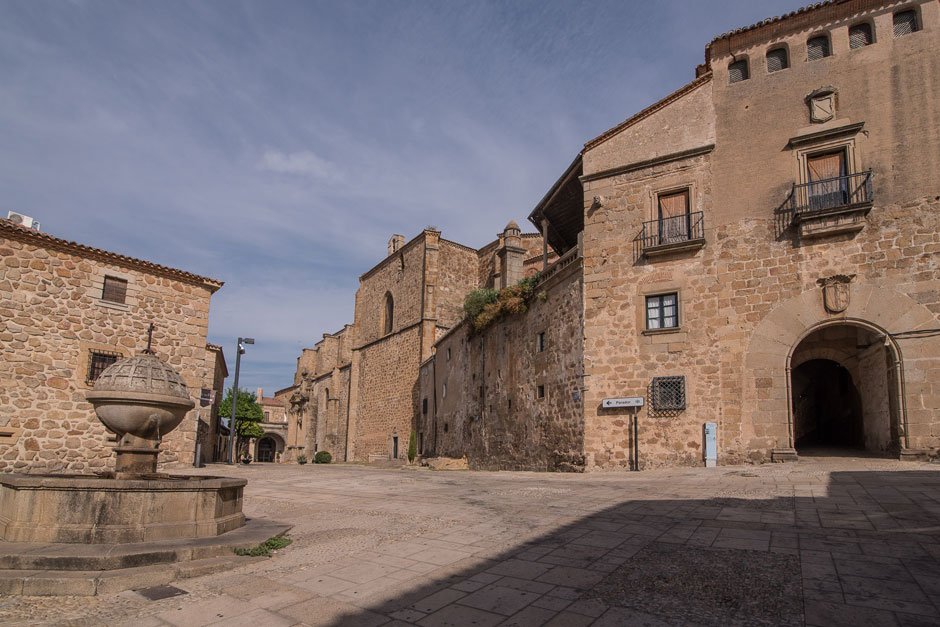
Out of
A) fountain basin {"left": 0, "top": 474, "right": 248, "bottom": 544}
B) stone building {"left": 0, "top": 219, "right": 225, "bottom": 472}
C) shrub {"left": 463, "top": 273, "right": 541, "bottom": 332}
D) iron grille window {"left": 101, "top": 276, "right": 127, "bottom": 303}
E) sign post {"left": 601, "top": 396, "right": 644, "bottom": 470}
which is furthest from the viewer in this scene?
shrub {"left": 463, "top": 273, "right": 541, "bottom": 332}

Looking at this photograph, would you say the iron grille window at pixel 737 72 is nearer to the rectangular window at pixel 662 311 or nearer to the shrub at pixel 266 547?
the rectangular window at pixel 662 311

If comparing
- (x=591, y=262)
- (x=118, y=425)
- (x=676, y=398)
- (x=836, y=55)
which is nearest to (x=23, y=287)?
(x=118, y=425)

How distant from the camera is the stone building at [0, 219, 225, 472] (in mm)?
14031

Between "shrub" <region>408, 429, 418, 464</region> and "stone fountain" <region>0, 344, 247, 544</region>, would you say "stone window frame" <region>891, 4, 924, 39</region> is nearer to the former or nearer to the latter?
"stone fountain" <region>0, 344, 247, 544</region>

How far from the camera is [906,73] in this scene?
13.8m

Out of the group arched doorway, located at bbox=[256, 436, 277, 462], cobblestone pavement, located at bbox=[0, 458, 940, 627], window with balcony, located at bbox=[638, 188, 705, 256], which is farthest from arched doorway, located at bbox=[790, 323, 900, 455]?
arched doorway, located at bbox=[256, 436, 277, 462]

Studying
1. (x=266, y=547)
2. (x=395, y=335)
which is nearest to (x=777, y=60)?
Result: (x=266, y=547)

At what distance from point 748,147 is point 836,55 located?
2.98 metres

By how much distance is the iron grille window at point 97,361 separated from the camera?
597 inches

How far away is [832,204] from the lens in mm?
14062

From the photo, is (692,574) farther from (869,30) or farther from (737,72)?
(869,30)

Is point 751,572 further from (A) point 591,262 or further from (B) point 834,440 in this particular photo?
(B) point 834,440

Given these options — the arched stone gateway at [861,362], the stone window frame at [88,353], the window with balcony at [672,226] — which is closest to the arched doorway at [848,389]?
the arched stone gateway at [861,362]

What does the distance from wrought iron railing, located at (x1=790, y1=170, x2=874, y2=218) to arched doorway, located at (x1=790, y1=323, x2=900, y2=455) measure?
2.87 meters
